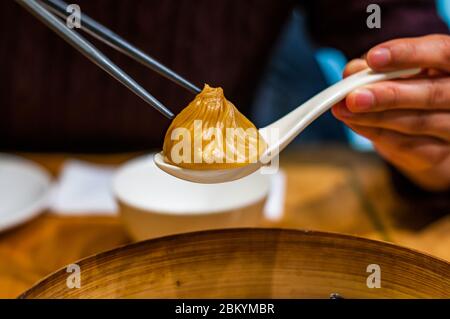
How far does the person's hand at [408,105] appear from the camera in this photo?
84 cm

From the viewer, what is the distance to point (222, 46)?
1.63 m

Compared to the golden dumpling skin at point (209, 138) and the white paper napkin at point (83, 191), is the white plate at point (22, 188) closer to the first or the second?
the white paper napkin at point (83, 191)

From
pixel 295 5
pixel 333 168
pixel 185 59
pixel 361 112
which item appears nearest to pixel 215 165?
pixel 361 112

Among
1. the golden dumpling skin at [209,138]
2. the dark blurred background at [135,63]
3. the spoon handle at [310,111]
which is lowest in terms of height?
the golden dumpling skin at [209,138]

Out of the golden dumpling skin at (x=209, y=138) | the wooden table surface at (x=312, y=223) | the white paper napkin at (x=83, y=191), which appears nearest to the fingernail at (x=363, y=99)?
the golden dumpling skin at (x=209, y=138)

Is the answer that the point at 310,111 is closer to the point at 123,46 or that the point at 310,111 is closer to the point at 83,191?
the point at 123,46

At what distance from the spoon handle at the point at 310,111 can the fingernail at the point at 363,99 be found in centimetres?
1

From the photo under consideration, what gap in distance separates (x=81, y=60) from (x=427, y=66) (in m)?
1.03

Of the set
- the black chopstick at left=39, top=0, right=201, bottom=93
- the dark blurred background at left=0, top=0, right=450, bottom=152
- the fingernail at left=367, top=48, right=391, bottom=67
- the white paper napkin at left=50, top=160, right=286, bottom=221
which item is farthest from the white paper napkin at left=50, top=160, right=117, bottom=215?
the fingernail at left=367, top=48, right=391, bottom=67

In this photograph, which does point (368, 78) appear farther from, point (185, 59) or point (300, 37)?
point (300, 37)

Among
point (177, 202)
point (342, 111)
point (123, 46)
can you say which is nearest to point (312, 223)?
point (177, 202)

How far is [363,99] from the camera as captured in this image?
83 cm

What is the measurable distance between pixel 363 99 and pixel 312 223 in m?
0.46

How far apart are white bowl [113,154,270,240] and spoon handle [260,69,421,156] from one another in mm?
232
